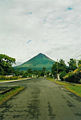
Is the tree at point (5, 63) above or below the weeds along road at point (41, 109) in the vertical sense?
above

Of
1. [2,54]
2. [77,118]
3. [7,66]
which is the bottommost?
[77,118]

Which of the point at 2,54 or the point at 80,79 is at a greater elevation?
the point at 2,54

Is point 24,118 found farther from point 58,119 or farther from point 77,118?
point 77,118

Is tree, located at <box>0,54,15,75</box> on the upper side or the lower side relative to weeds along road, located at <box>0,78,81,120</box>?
upper

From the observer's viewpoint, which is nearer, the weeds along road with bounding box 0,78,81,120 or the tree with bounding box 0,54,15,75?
the weeds along road with bounding box 0,78,81,120

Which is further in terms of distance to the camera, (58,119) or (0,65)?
(0,65)

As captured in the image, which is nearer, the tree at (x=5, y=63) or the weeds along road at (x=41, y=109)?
the weeds along road at (x=41, y=109)

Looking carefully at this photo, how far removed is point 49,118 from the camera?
665cm

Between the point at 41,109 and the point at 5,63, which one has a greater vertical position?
the point at 5,63

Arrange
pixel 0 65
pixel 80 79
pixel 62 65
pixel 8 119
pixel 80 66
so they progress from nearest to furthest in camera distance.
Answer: pixel 8 119 < pixel 0 65 < pixel 80 66 < pixel 80 79 < pixel 62 65

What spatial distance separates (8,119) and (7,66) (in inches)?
296

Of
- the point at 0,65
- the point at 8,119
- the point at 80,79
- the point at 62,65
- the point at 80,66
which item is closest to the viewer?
the point at 8,119

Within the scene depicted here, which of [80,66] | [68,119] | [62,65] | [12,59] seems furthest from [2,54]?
[62,65]

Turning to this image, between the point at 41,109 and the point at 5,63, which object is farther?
the point at 5,63
